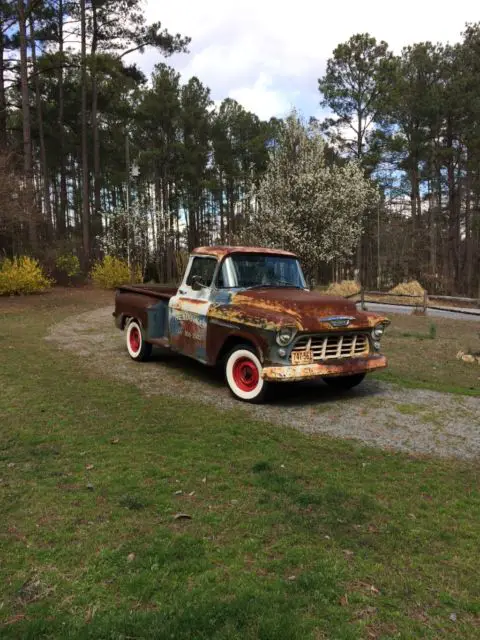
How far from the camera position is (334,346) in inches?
239

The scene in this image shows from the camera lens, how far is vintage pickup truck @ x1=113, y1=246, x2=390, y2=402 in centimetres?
568

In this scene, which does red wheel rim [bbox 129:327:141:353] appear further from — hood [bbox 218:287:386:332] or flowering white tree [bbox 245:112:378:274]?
flowering white tree [bbox 245:112:378:274]

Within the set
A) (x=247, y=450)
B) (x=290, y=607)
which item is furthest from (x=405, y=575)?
(x=247, y=450)

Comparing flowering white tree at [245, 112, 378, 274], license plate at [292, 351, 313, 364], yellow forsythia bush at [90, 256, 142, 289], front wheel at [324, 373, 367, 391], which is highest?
flowering white tree at [245, 112, 378, 274]

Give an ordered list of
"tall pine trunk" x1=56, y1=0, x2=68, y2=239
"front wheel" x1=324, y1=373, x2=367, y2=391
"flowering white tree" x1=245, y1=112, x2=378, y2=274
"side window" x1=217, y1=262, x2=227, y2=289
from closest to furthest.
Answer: "side window" x1=217, y1=262, x2=227, y2=289
"front wheel" x1=324, y1=373, x2=367, y2=391
"flowering white tree" x1=245, y1=112, x2=378, y2=274
"tall pine trunk" x1=56, y1=0, x2=68, y2=239

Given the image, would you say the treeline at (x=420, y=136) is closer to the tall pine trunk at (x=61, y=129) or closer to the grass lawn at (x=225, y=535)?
the tall pine trunk at (x=61, y=129)

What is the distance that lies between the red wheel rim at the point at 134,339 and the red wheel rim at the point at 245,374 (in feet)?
8.93

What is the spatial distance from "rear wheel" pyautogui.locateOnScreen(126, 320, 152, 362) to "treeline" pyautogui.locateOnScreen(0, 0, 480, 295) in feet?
40.8

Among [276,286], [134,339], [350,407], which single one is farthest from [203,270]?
[350,407]

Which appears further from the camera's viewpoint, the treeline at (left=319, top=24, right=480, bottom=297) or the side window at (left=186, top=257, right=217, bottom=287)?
the treeline at (left=319, top=24, right=480, bottom=297)

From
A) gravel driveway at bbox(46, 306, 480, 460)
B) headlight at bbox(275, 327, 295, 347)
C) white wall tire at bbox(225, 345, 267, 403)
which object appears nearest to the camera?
gravel driveway at bbox(46, 306, 480, 460)

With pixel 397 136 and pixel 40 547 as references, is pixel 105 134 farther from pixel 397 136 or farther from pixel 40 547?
pixel 40 547

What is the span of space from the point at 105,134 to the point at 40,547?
→ 115 ft

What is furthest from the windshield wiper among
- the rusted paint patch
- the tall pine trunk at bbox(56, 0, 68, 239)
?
the tall pine trunk at bbox(56, 0, 68, 239)
